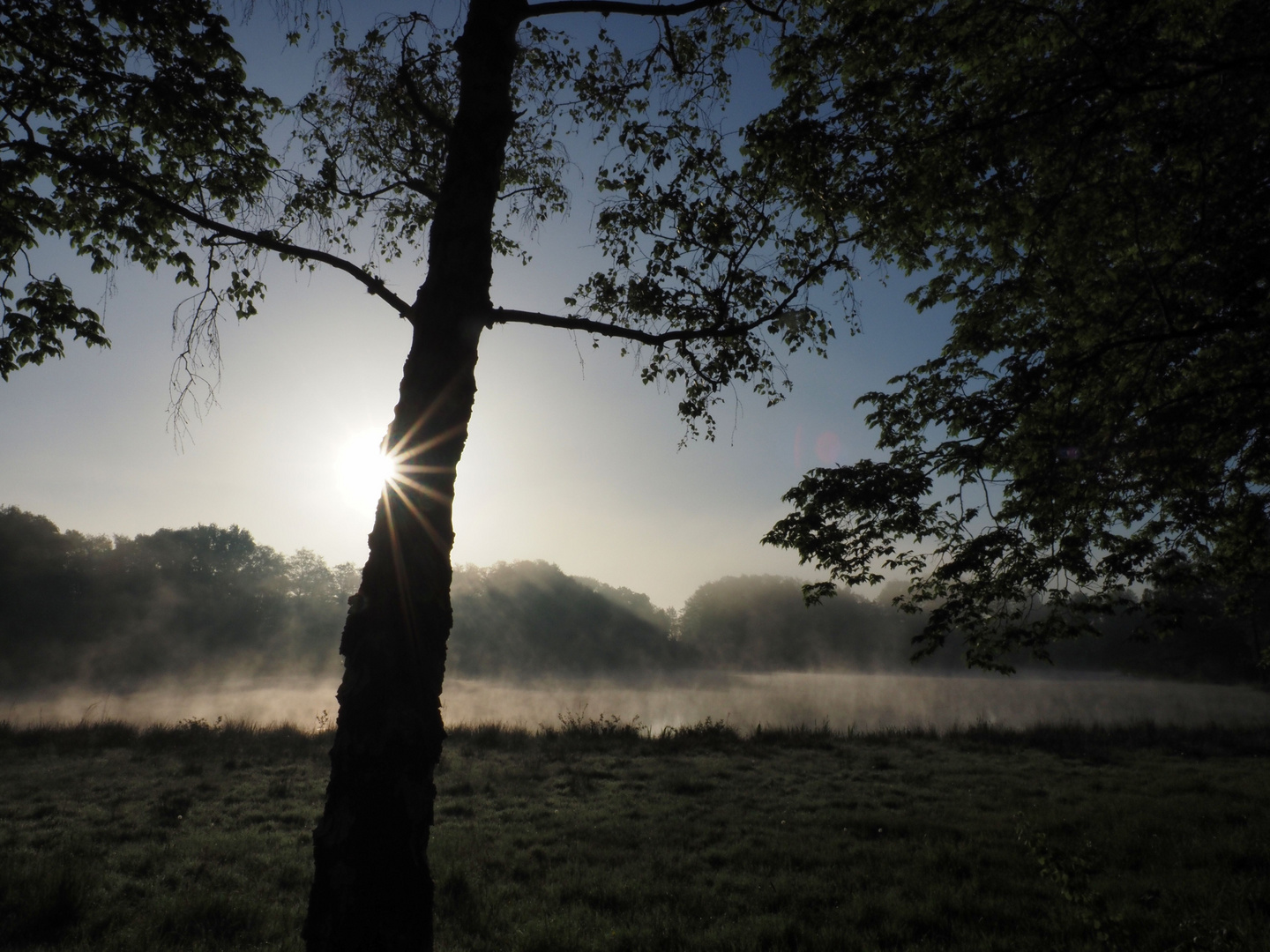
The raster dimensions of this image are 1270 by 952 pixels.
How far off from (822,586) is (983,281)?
5083 millimetres

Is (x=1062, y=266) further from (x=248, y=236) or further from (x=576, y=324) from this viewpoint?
(x=248, y=236)

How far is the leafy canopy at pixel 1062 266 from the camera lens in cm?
542

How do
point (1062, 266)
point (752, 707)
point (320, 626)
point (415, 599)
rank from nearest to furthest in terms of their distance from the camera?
point (415, 599), point (1062, 266), point (752, 707), point (320, 626)

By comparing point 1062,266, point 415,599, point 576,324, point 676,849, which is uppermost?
point 1062,266

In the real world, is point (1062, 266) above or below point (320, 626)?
above

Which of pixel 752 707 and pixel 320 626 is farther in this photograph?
pixel 320 626

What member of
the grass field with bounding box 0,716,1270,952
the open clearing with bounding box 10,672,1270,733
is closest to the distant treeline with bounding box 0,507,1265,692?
the open clearing with bounding box 10,672,1270,733

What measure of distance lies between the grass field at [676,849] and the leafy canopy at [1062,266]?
2.59 metres

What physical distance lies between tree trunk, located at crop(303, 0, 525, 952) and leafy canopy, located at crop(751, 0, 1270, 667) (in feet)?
9.11

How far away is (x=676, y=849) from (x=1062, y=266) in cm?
856

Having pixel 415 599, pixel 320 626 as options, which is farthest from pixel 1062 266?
pixel 320 626

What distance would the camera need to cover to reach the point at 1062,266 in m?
7.46

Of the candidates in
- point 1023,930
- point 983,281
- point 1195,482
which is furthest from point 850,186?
point 1023,930

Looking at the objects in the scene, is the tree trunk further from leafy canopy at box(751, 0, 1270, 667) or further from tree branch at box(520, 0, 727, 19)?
leafy canopy at box(751, 0, 1270, 667)
